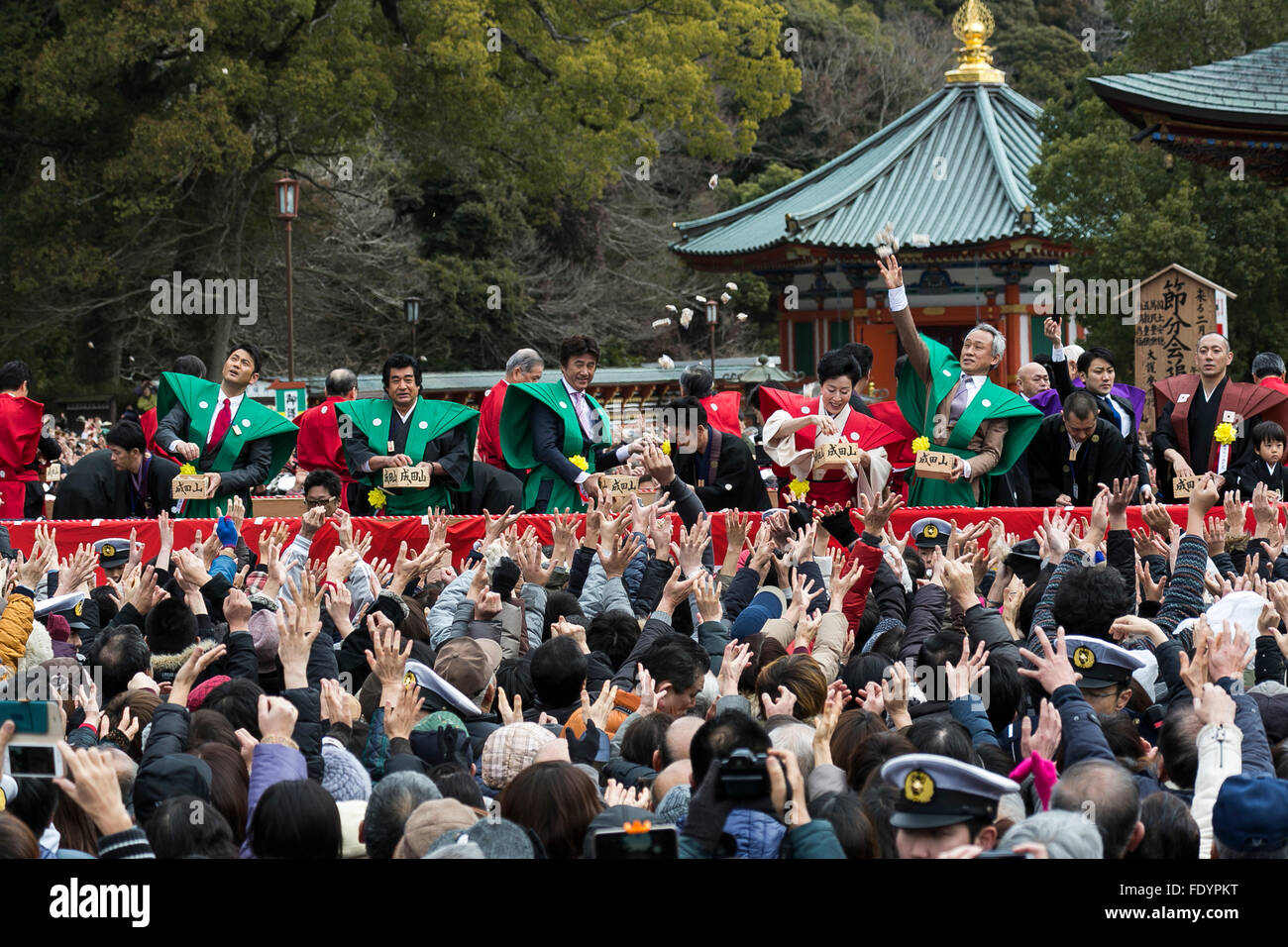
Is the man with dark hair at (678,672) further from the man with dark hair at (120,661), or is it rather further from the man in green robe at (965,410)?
the man in green robe at (965,410)

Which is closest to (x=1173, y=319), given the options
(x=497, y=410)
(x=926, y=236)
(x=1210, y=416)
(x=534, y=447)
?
(x=1210, y=416)

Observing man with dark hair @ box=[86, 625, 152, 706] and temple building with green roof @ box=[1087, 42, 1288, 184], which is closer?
man with dark hair @ box=[86, 625, 152, 706]

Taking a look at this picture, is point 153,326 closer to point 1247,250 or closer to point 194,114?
point 194,114

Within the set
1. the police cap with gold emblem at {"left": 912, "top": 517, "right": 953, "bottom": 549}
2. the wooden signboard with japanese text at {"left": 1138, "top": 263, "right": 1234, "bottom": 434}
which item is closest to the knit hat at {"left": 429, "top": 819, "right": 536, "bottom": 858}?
the police cap with gold emblem at {"left": 912, "top": 517, "right": 953, "bottom": 549}

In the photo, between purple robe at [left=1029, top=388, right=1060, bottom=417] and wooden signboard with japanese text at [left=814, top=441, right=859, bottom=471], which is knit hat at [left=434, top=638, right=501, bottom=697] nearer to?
wooden signboard with japanese text at [left=814, top=441, right=859, bottom=471]

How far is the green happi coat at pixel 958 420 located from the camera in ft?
25.0

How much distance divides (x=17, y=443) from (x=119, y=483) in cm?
124

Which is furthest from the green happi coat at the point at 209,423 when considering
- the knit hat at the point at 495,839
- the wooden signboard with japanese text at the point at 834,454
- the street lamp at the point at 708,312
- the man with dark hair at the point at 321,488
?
the street lamp at the point at 708,312

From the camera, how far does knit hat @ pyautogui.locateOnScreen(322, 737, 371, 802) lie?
330 cm

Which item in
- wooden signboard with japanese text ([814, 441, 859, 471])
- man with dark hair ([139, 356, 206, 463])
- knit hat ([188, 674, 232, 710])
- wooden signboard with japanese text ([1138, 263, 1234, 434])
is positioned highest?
wooden signboard with japanese text ([1138, 263, 1234, 434])

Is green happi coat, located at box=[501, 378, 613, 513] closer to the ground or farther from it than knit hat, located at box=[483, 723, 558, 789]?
farther from it

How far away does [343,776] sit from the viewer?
3.33 meters

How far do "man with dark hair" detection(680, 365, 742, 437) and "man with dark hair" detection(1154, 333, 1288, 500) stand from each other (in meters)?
2.58
